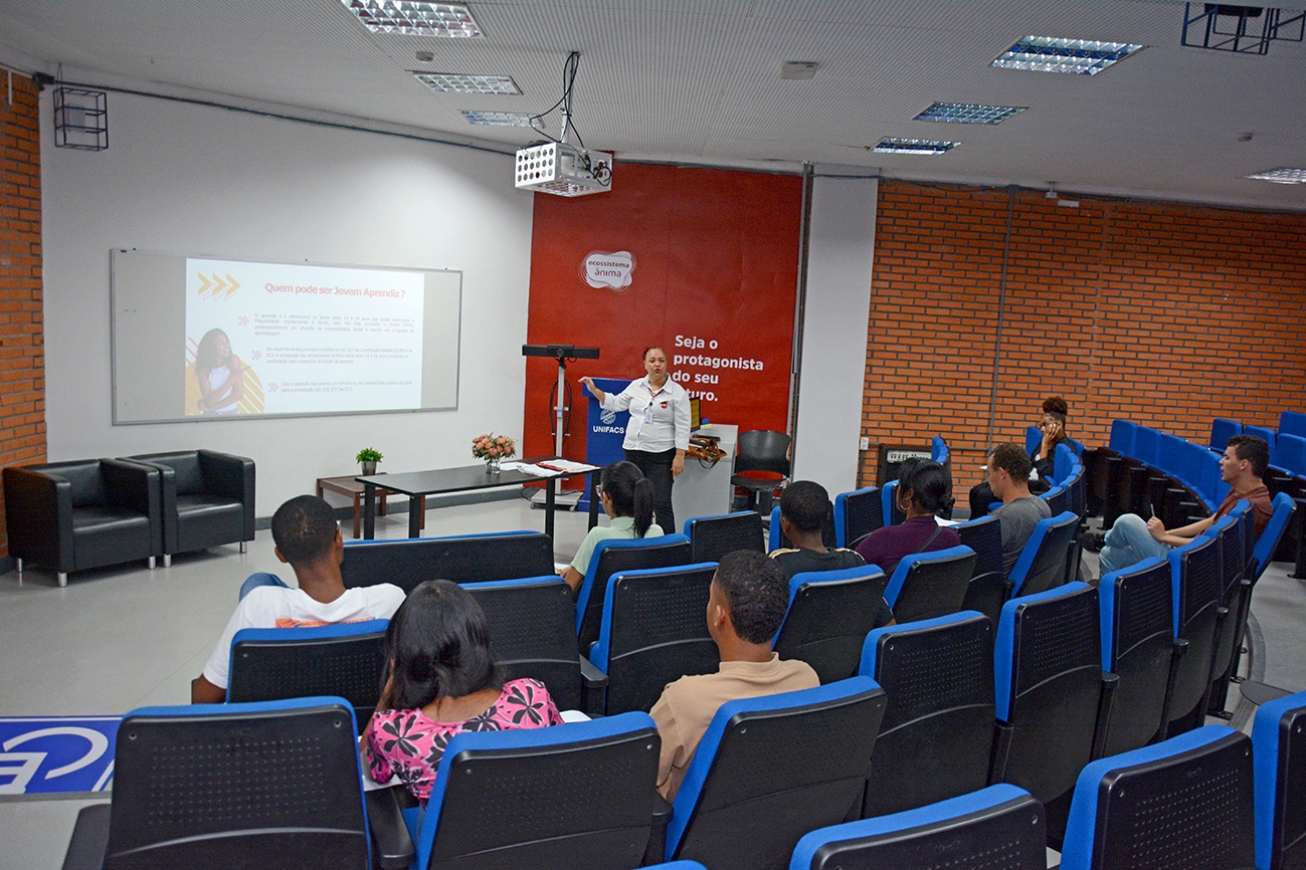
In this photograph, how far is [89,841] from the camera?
184 centimetres

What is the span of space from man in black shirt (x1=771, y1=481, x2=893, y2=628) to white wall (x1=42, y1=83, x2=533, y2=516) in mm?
5568

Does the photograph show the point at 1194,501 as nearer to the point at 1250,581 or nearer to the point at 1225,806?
the point at 1250,581

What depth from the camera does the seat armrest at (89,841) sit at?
69.3 inches

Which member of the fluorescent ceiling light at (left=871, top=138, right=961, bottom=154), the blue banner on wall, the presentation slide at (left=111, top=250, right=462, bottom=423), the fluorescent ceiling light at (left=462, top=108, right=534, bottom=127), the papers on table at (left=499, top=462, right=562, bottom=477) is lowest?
the blue banner on wall

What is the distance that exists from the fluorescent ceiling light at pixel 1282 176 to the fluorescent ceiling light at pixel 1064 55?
13.2 feet

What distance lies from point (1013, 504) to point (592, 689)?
2.80 meters

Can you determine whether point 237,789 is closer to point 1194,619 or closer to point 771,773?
point 771,773

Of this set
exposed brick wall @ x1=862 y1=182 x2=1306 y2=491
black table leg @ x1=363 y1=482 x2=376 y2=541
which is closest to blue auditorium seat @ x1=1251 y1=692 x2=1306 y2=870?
black table leg @ x1=363 y1=482 x2=376 y2=541

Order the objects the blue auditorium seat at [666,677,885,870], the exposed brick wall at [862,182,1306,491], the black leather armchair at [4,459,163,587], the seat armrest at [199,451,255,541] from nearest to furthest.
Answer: the blue auditorium seat at [666,677,885,870] < the black leather armchair at [4,459,163,587] < the seat armrest at [199,451,255,541] < the exposed brick wall at [862,182,1306,491]

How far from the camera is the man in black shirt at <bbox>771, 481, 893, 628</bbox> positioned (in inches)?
138

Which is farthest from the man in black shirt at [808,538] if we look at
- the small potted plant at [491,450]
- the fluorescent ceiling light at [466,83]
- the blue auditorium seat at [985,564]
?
the fluorescent ceiling light at [466,83]

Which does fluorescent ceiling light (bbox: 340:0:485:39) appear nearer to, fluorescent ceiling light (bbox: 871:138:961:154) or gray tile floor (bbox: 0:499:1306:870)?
gray tile floor (bbox: 0:499:1306:870)

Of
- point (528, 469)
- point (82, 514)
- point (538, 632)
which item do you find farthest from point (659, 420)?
point (538, 632)

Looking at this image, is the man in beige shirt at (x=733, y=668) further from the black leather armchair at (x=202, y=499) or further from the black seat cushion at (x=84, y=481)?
the black seat cushion at (x=84, y=481)
